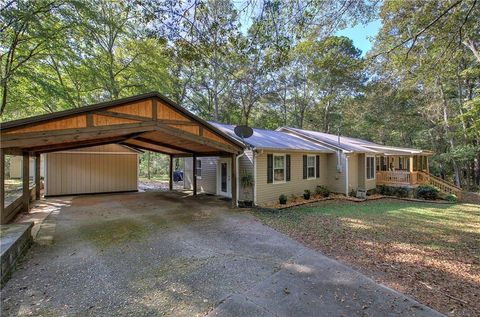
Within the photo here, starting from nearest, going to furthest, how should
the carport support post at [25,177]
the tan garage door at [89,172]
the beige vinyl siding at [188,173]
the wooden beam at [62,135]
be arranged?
the wooden beam at [62,135] < the carport support post at [25,177] < the tan garage door at [89,172] < the beige vinyl siding at [188,173]

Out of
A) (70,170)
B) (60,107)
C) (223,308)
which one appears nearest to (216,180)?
(70,170)

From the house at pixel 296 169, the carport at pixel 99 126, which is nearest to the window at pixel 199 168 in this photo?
the house at pixel 296 169

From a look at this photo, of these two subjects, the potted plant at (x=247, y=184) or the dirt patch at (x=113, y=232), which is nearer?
the dirt patch at (x=113, y=232)

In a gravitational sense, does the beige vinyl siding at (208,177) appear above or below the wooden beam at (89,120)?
below

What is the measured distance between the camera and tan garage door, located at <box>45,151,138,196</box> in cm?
1198

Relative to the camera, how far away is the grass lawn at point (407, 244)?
3559 mm

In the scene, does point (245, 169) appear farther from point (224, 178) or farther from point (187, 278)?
point (187, 278)

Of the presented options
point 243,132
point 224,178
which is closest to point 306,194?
point 224,178

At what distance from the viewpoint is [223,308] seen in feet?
10.1

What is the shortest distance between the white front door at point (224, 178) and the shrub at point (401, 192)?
9961 mm

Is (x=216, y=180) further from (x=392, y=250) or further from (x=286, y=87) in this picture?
(x=286, y=87)

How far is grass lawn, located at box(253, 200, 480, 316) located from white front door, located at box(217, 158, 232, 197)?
336 centimetres

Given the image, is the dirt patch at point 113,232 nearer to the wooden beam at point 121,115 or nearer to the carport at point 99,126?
the carport at point 99,126

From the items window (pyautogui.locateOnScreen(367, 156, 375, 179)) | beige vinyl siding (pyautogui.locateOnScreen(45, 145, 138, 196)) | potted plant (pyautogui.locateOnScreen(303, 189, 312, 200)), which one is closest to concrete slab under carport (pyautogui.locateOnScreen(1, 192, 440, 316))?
potted plant (pyautogui.locateOnScreen(303, 189, 312, 200))
